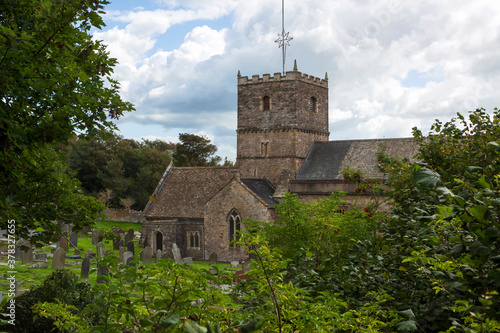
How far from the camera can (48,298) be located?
12.6m

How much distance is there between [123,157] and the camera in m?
57.6

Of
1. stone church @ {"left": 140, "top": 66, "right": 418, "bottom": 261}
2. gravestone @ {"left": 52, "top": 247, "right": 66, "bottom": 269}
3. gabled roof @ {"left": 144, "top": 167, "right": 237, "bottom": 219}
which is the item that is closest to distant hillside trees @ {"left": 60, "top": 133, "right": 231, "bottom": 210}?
gabled roof @ {"left": 144, "top": 167, "right": 237, "bottom": 219}

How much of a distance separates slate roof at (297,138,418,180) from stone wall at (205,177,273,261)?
438cm

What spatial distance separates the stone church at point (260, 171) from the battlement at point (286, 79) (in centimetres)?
7

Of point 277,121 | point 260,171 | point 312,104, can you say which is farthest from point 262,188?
point 312,104

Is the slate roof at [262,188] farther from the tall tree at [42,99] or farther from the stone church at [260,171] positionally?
the tall tree at [42,99]

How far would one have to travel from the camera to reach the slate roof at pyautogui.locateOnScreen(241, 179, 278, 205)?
3163 cm

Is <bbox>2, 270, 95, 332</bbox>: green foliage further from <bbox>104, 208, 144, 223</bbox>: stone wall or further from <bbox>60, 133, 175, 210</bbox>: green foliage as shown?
<bbox>60, 133, 175, 210</bbox>: green foliage

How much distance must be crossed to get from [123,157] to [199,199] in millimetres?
26370

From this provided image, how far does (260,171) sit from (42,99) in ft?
92.4

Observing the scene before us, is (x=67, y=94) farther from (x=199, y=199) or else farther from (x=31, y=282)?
(x=199, y=199)

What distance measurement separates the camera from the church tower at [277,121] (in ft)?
114

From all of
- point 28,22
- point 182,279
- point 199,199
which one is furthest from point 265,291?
point 199,199

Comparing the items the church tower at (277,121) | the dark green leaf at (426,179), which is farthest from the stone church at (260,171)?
the dark green leaf at (426,179)
